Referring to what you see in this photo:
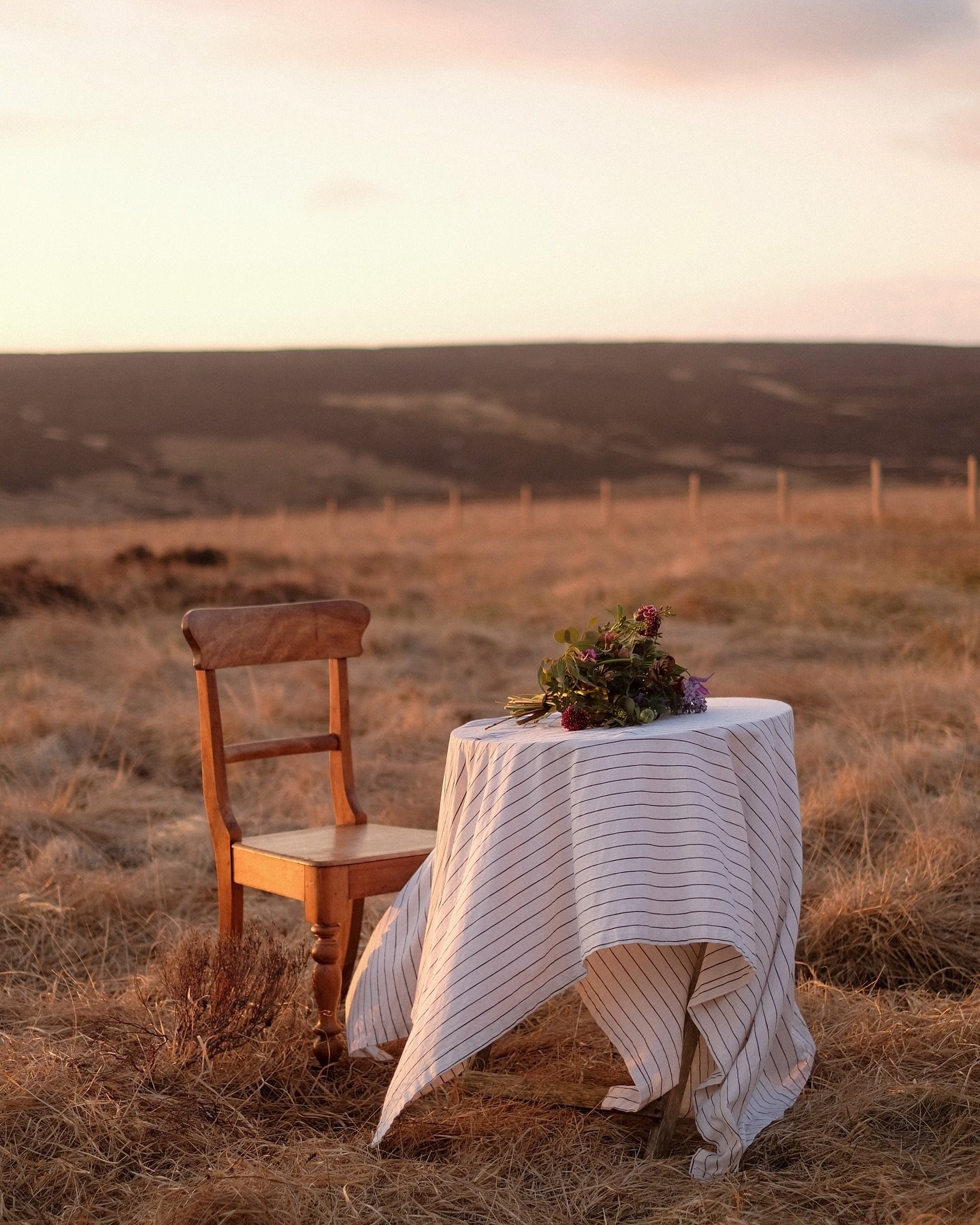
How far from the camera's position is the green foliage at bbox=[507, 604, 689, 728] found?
2693mm

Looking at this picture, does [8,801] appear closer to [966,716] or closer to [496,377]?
[966,716]

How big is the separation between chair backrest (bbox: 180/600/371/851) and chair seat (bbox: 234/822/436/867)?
9cm

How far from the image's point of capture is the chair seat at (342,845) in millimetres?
3088

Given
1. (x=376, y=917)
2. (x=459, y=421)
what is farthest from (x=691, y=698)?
(x=459, y=421)

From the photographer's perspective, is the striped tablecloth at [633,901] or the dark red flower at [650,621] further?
the dark red flower at [650,621]

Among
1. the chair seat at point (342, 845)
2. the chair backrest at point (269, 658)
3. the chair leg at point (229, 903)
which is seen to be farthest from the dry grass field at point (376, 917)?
the chair backrest at point (269, 658)

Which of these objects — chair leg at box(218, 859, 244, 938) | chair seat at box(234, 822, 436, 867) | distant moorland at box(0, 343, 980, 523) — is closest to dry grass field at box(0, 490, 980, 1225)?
chair leg at box(218, 859, 244, 938)

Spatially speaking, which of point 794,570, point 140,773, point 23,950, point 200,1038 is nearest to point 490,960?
point 200,1038

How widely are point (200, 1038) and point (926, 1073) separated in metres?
1.60

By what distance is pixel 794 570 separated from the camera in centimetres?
1145

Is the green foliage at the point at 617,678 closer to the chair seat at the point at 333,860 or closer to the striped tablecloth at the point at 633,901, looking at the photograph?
the striped tablecloth at the point at 633,901

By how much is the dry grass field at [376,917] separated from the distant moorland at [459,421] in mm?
25523

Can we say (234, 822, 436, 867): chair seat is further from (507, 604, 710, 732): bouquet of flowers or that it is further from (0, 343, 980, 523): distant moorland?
(0, 343, 980, 523): distant moorland

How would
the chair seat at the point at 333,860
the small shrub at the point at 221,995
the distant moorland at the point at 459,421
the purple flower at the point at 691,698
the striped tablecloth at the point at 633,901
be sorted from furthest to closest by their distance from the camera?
the distant moorland at the point at 459,421
the chair seat at the point at 333,860
the small shrub at the point at 221,995
the purple flower at the point at 691,698
the striped tablecloth at the point at 633,901
